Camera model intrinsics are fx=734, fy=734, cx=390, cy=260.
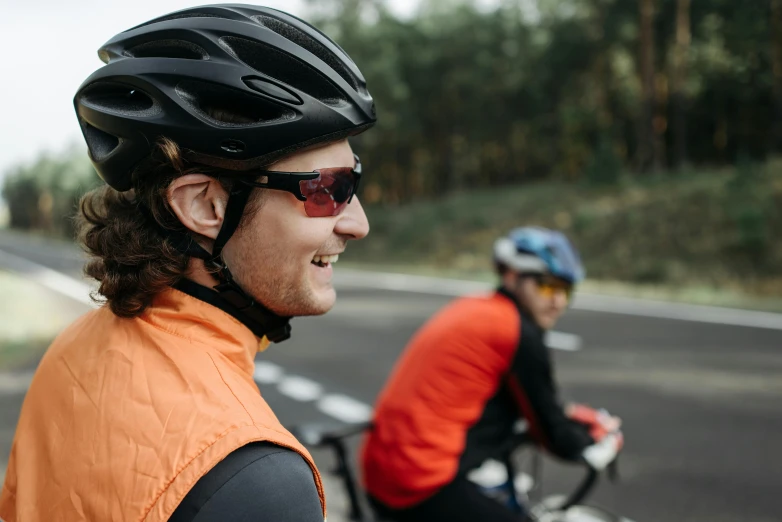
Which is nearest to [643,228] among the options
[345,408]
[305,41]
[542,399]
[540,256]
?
[345,408]

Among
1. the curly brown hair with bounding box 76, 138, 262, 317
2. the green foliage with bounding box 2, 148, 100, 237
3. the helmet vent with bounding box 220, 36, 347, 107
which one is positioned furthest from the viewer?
the green foliage with bounding box 2, 148, 100, 237

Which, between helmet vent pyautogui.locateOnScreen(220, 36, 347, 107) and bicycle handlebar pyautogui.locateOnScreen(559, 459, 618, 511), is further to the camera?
bicycle handlebar pyautogui.locateOnScreen(559, 459, 618, 511)

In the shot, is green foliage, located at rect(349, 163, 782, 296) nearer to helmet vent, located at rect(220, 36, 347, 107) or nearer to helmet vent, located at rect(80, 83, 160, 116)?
helmet vent, located at rect(220, 36, 347, 107)

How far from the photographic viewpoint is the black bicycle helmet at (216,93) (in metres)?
1.47

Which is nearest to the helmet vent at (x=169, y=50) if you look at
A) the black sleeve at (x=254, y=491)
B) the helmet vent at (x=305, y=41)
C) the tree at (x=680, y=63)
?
the helmet vent at (x=305, y=41)

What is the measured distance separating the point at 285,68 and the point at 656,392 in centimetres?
708

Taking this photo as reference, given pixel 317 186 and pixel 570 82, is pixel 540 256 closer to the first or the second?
pixel 317 186

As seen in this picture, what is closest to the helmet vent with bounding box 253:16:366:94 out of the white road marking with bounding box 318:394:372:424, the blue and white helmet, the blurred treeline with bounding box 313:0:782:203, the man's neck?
the man's neck

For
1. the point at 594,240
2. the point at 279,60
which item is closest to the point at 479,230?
the point at 594,240

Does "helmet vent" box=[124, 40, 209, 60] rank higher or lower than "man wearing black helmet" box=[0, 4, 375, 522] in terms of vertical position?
higher

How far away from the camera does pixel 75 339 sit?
1.50 m

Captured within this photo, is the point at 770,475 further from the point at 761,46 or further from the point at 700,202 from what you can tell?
the point at 761,46

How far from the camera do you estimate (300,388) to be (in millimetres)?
8164

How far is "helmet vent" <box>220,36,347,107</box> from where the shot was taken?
1.55 meters
